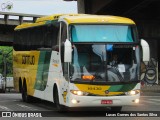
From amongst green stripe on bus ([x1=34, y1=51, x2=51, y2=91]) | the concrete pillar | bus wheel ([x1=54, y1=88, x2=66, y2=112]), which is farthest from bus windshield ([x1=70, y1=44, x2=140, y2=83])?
the concrete pillar

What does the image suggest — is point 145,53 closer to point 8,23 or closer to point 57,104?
point 57,104

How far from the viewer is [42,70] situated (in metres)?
20.1

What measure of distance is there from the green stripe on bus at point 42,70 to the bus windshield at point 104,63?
280 centimetres

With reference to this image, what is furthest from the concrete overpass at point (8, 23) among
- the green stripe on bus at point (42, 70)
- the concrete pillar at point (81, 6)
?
the green stripe on bus at point (42, 70)

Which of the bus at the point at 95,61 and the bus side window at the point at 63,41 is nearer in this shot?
the bus at the point at 95,61

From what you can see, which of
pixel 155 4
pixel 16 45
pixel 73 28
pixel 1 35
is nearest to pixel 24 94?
pixel 16 45

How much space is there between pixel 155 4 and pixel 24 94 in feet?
77.8

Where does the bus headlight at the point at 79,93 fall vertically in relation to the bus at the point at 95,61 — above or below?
below

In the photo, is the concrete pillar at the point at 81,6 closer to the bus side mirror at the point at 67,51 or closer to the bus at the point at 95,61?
the bus at the point at 95,61

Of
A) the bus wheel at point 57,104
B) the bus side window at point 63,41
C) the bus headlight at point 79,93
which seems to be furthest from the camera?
the bus wheel at point 57,104

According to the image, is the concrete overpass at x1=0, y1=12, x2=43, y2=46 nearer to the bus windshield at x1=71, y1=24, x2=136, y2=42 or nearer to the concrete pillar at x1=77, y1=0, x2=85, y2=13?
the concrete pillar at x1=77, y1=0, x2=85, y2=13

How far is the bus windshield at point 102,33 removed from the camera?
661 inches

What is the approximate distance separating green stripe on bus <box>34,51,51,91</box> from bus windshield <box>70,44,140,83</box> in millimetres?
2798

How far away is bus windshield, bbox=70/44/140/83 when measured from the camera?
643 inches
